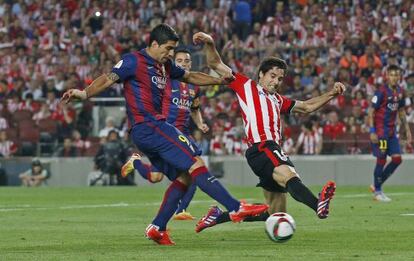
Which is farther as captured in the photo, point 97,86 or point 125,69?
point 125,69

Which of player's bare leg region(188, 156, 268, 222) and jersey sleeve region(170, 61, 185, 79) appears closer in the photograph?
player's bare leg region(188, 156, 268, 222)

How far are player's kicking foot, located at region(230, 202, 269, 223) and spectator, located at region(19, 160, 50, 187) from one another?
65.0 ft

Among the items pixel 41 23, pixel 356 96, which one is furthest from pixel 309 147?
pixel 41 23

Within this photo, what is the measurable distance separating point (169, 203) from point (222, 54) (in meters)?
21.0

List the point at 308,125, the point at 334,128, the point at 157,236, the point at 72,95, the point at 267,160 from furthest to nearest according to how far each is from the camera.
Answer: the point at 308,125 < the point at 334,128 < the point at 267,160 < the point at 157,236 < the point at 72,95

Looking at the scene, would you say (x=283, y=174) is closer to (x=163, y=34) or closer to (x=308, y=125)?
(x=163, y=34)

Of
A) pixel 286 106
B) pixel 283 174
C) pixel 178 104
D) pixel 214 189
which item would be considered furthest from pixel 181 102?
pixel 214 189

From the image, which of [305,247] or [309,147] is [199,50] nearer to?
[309,147]

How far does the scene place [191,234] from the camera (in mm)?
13586

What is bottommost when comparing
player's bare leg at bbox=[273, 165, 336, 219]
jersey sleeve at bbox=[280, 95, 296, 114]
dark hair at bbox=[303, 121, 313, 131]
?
dark hair at bbox=[303, 121, 313, 131]

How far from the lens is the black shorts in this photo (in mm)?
12367

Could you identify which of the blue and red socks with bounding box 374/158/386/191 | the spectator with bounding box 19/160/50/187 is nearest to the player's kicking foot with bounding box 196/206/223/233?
the blue and red socks with bounding box 374/158/386/191

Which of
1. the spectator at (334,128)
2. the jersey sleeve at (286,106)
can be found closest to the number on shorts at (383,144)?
the spectator at (334,128)

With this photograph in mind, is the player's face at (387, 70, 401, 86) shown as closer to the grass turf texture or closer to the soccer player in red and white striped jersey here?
the grass turf texture
